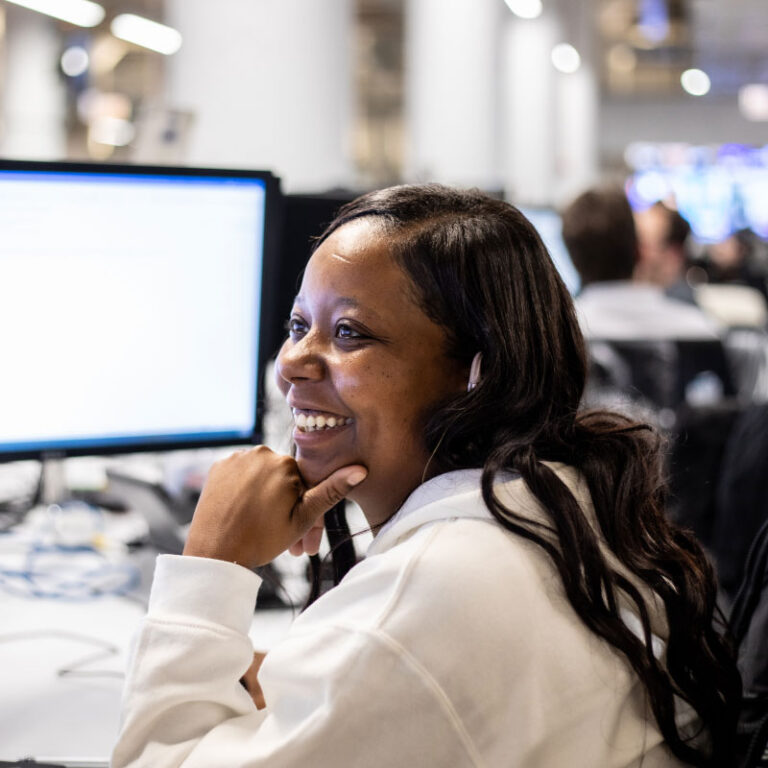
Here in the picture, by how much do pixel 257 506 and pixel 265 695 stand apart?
0.69ft

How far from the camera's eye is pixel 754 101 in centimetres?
1573

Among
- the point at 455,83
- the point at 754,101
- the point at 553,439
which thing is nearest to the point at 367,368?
the point at 553,439

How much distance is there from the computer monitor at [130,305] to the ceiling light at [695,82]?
14.5m

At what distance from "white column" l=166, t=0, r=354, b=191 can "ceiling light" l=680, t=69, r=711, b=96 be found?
1233cm

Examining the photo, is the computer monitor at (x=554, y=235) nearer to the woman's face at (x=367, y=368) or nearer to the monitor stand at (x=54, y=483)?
the monitor stand at (x=54, y=483)

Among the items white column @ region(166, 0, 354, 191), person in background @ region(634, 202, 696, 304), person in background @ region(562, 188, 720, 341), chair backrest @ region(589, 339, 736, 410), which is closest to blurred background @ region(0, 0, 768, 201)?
white column @ region(166, 0, 354, 191)

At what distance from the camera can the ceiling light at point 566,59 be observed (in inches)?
412

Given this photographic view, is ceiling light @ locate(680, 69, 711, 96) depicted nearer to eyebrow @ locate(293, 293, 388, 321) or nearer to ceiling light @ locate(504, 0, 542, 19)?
ceiling light @ locate(504, 0, 542, 19)

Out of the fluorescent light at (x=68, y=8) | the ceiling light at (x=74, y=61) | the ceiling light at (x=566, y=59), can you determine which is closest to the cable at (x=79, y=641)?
the fluorescent light at (x=68, y=8)

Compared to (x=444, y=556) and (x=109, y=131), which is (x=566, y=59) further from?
(x=444, y=556)

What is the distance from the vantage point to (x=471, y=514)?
0.79 m

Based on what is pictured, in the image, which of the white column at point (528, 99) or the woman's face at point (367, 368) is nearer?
the woman's face at point (367, 368)

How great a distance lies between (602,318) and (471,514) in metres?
2.54

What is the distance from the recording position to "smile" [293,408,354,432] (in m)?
0.95
